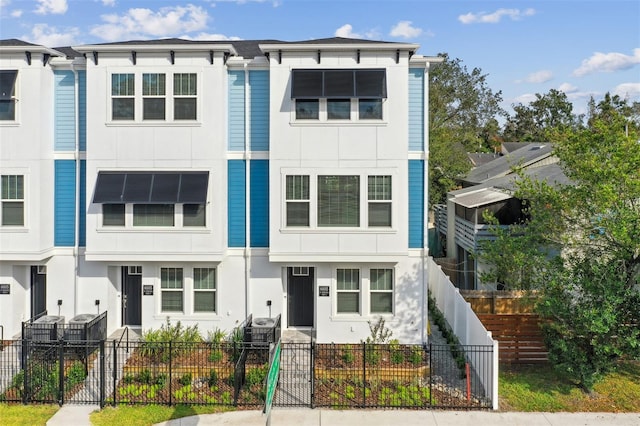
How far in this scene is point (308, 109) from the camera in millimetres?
13789

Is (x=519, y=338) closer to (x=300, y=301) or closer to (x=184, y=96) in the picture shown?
(x=300, y=301)

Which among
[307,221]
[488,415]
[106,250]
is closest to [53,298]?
[106,250]

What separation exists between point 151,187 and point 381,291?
658 cm

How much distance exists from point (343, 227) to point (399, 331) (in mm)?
3171

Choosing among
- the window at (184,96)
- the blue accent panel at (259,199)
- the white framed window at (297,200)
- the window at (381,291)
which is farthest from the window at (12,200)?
the window at (381,291)

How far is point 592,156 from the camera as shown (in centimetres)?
1098

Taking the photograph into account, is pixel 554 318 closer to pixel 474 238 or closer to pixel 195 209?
pixel 474 238

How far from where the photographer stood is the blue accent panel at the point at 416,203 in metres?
14.1

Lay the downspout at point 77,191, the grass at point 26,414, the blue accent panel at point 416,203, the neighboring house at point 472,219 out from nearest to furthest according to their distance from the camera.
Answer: the grass at point 26,414, the blue accent panel at point 416,203, the downspout at point 77,191, the neighboring house at point 472,219

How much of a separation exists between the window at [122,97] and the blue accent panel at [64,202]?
2.00 meters

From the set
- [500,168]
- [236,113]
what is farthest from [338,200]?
[500,168]

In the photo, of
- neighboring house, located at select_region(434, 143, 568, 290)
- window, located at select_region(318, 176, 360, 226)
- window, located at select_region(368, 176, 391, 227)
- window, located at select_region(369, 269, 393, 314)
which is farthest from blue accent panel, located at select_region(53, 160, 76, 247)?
neighboring house, located at select_region(434, 143, 568, 290)

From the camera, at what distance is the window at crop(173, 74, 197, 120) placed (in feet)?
45.6

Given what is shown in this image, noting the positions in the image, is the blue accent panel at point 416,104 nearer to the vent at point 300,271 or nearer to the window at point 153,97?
the vent at point 300,271
